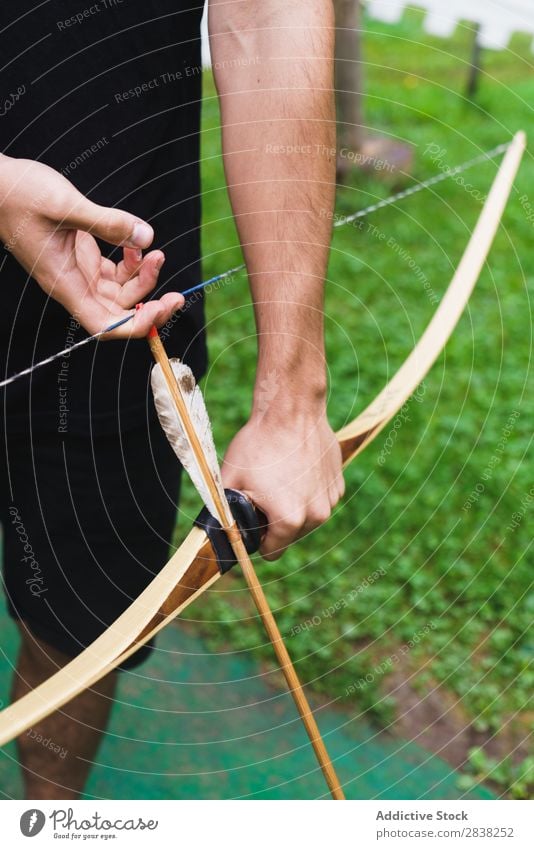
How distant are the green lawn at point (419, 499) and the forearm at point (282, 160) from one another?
80 cm

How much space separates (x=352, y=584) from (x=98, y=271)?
1.15 m

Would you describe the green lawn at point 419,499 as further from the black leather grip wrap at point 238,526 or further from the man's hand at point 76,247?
the man's hand at point 76,247

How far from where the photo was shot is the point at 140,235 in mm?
749

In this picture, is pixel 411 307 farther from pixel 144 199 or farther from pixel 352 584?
pixel 144 199

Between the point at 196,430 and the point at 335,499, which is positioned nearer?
the point at 196,430

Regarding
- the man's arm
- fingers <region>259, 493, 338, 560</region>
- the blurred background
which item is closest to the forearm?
the man's arm

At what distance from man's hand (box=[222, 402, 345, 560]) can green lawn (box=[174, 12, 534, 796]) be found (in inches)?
30.5

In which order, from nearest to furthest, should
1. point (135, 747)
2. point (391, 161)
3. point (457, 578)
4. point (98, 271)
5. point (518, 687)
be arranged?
1. point (98, 271)
2. point (135, 747)
3. point (518, 687)
4. point (457, 578)
5. point (391, 161)

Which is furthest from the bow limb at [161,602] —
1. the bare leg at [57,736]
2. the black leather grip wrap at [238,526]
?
the bare leg at [57,736]

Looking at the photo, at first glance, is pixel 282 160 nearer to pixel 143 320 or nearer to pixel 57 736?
pixel 143 320

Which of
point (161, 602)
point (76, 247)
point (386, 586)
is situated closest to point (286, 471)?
point (161, 602)

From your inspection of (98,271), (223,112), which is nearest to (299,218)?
(223,112)

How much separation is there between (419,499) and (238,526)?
1.18m

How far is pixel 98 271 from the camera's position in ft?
2.52
